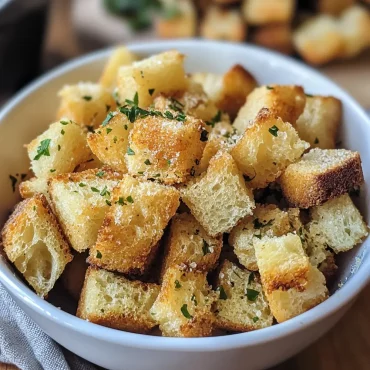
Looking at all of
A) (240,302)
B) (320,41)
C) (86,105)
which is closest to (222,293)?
(240,302)

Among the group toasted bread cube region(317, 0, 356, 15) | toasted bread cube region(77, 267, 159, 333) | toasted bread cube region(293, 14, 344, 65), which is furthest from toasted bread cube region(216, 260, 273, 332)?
toasted bread cube region(317, 0, 356, 15)

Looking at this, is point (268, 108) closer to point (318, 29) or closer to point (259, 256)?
point (259, 256)

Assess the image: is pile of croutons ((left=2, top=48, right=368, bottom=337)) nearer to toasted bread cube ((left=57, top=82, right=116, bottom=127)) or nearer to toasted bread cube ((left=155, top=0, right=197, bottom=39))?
toasted bread cube ((left=57, top=82, right=116, bottom=127))

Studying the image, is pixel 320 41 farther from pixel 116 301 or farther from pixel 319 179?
pixel 116 301

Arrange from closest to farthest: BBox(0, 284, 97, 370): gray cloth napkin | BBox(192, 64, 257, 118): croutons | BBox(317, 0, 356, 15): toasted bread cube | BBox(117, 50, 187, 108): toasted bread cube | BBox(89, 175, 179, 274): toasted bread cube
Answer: BBox(89, 175, 179, 274): toasted bread cube, BBox(0, 284, 97, 370): gray cloth napkin, BBox(117, 50, 187, 108): toasted bread cube, BBox(192, 64, 257, 118): croutons, BBox(317, 0, 356, 15): toasted bread cube

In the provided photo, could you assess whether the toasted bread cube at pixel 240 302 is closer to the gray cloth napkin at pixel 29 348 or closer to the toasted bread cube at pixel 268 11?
the gray cloth napkin at pixel 29 348

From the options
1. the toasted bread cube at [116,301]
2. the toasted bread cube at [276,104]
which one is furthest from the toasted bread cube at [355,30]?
the toasted bread cube at [116,301]
